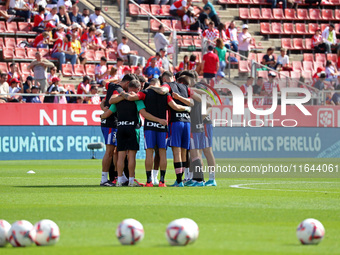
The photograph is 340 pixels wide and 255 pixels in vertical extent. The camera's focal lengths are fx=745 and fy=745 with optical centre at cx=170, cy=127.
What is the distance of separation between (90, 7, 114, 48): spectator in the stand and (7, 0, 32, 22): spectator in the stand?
9.33 ft

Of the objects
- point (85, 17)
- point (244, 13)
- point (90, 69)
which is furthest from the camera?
point (244, 13)

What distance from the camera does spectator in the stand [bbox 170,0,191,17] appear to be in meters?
35.3

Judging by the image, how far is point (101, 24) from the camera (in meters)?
33.1

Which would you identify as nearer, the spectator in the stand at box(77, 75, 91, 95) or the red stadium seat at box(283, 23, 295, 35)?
the spectator in the stand at box(77, 75, 91, 95)

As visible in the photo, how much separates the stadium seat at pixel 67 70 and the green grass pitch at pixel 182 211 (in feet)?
40.7

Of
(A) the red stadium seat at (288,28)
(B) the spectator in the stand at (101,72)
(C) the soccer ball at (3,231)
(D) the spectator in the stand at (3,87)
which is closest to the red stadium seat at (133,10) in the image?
(B) the spectator in the stand at (101,72)

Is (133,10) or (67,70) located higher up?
(133,10)

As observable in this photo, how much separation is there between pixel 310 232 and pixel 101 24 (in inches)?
1047

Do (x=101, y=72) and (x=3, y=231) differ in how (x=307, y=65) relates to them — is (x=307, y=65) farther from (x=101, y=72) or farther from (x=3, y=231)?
(x=3, y=231)

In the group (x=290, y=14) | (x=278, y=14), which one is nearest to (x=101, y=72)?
(x=278, y=14)

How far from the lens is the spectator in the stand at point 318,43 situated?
37400mm

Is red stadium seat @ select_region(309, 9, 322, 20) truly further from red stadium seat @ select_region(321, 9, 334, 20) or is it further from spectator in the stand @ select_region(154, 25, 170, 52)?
spectator in the stand @ select_region(154, 25, 170, 52)

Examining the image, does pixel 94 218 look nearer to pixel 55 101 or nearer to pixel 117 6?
pixel 55 101

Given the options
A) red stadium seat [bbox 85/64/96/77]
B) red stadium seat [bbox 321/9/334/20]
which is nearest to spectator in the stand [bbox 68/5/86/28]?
red stadium seat [bbox 85/64/96/77]
